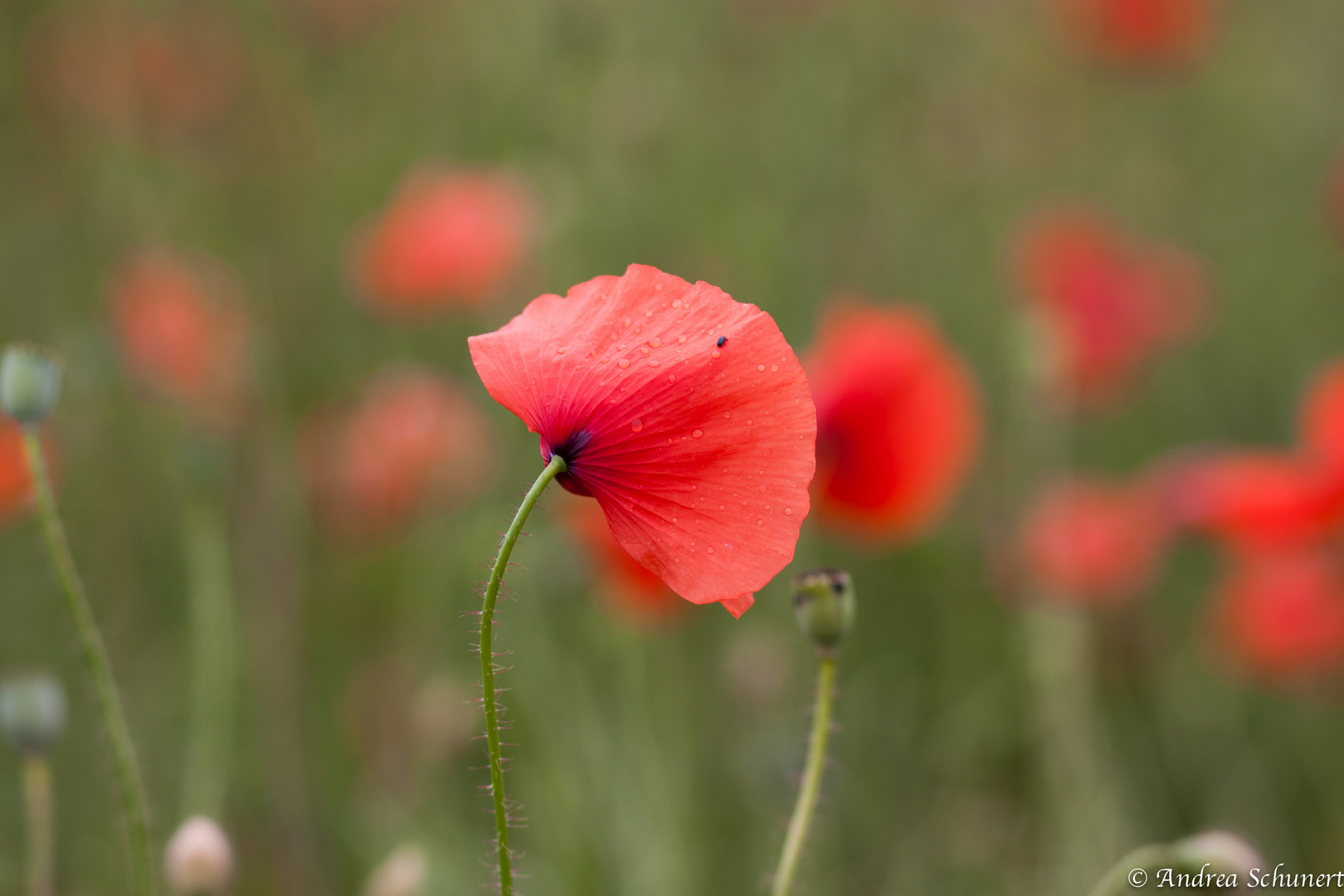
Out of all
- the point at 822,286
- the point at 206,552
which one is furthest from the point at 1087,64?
the point at 206,552

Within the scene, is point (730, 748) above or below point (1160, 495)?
below

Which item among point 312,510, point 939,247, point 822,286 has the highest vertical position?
point 939,247

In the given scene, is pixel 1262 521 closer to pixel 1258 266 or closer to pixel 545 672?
pixel 545 672

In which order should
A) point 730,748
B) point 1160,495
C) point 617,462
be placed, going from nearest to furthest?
point 617,462 → point 1160,495 → point 730,748

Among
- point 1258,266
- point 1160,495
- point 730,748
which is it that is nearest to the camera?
point 1160,495

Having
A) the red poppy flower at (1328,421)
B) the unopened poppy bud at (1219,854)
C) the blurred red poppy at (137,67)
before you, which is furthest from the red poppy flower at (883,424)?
the blurred red poppy at (137,67)

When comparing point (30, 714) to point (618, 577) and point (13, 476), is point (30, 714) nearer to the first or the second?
point (618, 577)

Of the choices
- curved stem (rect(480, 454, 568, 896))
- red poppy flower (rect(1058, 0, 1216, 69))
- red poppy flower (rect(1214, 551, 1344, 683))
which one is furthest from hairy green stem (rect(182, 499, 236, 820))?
red poppy flower (rect(1058, 0, 1216, 69))
